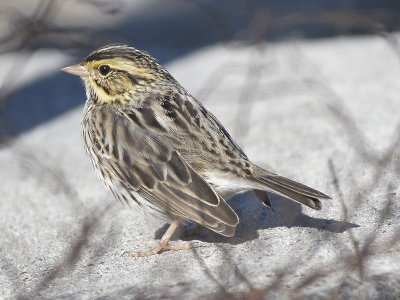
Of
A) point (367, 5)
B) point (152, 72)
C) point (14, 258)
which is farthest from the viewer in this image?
point (367, 5)

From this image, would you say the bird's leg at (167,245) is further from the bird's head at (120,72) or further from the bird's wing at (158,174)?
the bird's head at (120,72)

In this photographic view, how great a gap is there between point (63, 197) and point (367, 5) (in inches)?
247

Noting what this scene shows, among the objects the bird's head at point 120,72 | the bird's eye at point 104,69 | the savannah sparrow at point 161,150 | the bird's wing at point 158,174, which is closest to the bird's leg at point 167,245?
the savannah sparrow at point 161,150

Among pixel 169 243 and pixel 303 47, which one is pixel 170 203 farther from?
pixel 303 47

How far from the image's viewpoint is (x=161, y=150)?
4.51 metres

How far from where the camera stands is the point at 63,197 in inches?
227

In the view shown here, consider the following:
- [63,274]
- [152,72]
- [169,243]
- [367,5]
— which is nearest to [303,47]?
[367,5]

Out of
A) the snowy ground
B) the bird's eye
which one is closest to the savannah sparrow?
the bird's eye

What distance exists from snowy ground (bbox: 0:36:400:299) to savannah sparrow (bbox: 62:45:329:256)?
300 millimetres

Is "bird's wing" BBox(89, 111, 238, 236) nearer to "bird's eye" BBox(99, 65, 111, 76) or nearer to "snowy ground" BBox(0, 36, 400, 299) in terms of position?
"snowy ground" BBox(0, 36, 400, 299)

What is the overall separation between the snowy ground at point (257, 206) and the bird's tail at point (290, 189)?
23 cm

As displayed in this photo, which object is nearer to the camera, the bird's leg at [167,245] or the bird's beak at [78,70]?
the bird's leg at [167,245]

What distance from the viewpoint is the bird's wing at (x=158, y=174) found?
423 cm

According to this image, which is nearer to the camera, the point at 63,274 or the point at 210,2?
the point at 63,274
